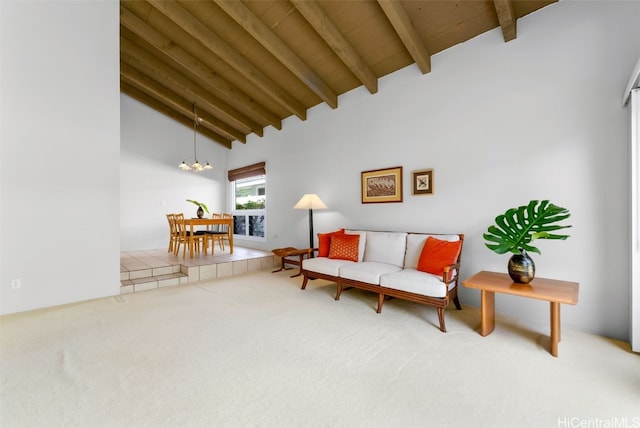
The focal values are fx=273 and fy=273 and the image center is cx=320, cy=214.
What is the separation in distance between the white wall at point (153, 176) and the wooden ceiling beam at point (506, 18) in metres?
6.27

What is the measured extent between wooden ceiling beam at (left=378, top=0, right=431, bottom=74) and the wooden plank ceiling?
1 cm

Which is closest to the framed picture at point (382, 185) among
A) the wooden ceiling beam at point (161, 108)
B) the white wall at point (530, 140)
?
the white wall at point (530, 140)

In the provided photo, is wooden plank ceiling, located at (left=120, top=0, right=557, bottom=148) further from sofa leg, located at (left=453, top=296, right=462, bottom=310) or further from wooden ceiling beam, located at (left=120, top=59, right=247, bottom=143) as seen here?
sofa leg, located at (left=453, top=296, right=462, bottom=310)

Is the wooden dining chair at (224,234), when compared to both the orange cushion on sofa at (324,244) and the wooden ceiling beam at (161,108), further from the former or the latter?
the orange cushion on sofa at (324,244)

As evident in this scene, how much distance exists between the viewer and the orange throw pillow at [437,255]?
276 cm

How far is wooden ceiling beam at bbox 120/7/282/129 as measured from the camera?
3777 millimetres

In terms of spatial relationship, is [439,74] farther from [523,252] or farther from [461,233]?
[523,252]

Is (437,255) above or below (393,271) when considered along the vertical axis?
above

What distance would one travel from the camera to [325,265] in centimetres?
341

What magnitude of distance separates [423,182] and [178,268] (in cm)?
389

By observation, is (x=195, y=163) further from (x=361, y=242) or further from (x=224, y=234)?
(x=361, y=242)

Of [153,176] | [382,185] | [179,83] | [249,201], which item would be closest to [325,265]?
[382,185]

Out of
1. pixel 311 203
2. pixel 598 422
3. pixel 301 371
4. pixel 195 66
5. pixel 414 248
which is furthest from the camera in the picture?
pixel 311 203

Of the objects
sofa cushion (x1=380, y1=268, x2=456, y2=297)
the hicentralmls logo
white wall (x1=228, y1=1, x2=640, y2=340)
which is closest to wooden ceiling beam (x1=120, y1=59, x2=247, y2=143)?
white wall (x1=228, y1=1, x2=640, y2=340)
